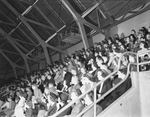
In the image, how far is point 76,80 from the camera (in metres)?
5.89

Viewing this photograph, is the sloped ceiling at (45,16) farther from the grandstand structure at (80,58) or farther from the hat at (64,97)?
the hat at (64,97)

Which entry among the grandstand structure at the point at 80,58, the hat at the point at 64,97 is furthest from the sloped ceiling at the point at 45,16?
the hat at the point at 64,97

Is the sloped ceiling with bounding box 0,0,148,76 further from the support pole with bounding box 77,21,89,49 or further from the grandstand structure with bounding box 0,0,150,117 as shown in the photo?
the support pole with bounding box 77,21,89,49

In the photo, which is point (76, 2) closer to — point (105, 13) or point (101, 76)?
point (105, 13)

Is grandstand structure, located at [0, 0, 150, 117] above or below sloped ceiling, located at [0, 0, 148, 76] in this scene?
below

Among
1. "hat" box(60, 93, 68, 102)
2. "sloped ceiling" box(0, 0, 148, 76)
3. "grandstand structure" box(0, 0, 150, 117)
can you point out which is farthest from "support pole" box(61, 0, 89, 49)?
"hat" box(60, 93, 68, 102)

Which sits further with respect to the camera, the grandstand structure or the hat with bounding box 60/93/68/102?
the hat with bounding box 60/93/68/102

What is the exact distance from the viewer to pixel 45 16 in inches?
573

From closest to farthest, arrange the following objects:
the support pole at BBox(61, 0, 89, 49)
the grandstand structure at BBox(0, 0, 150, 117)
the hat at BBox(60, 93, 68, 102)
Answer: the grandstand structure at BBox(0, 0, 150, 117) → the hat at BBox(60, 93, 68, 102) → the support pole at BBox(61, 0, 89, 49)

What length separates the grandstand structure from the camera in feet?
14.9

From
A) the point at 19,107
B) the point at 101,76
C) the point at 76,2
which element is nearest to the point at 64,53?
the point at 76,2

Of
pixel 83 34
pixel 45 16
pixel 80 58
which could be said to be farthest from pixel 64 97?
pixel 45 16

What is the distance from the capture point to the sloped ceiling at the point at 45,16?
37.2ft

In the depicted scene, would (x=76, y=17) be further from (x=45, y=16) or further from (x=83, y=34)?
(x=45, y=16)
